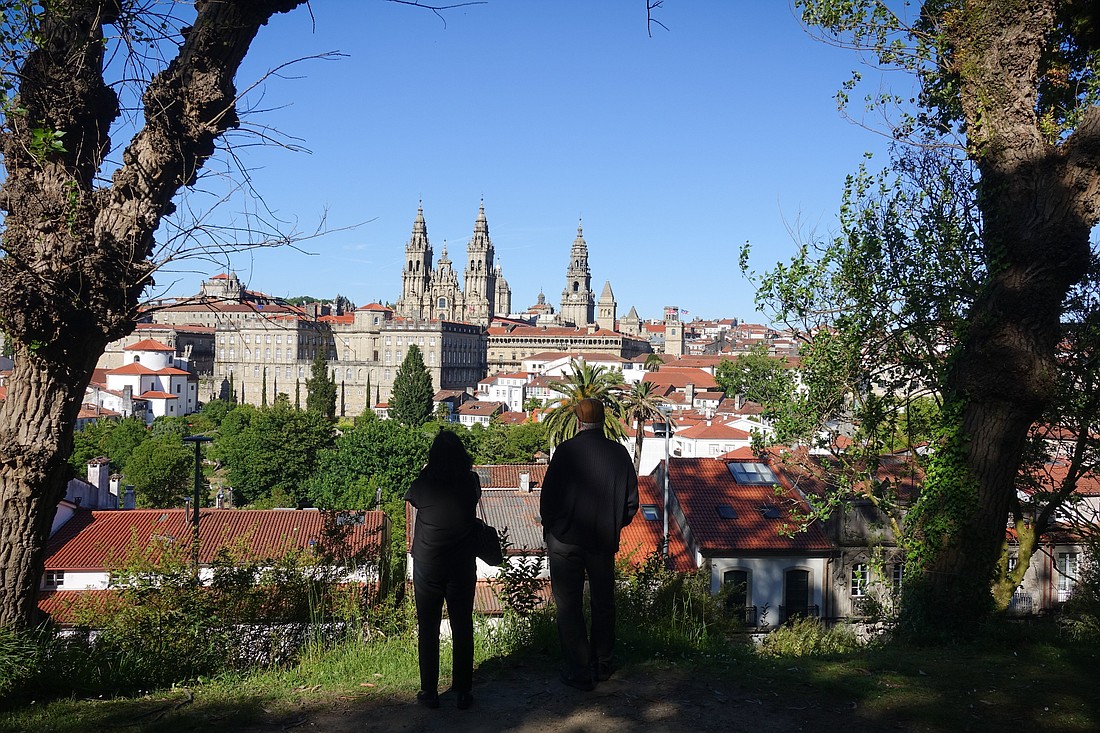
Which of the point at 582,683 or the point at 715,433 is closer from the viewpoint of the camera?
the point at 582,683

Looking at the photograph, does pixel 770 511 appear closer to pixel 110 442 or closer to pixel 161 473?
pixel 161 473

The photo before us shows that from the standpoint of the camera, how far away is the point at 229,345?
10456 cm

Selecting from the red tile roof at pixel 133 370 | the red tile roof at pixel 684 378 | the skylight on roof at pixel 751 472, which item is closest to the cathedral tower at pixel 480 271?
the red tile roof at pixel 684 378

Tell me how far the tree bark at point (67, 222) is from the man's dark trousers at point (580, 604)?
2.74m

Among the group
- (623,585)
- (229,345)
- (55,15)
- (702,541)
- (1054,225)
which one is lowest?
(702,541)

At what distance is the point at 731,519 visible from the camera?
18.3 metres

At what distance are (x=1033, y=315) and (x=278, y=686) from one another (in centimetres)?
578

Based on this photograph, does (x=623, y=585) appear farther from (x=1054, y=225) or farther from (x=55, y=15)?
(x=55, y=15)

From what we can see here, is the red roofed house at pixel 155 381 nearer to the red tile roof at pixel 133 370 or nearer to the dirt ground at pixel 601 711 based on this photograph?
the red tile roof at pixel 133 370

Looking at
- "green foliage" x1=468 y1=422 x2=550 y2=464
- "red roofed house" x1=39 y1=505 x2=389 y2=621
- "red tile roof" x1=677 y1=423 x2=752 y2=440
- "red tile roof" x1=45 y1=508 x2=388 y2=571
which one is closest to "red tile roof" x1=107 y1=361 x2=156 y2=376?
"green foliage" x1=468 y1=422 x2=550 y2=464

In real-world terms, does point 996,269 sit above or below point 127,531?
above

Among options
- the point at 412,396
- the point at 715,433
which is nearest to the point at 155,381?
the point at 412,396

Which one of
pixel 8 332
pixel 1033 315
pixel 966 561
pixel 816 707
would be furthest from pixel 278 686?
pixel 1033 315

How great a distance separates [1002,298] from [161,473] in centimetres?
4235
